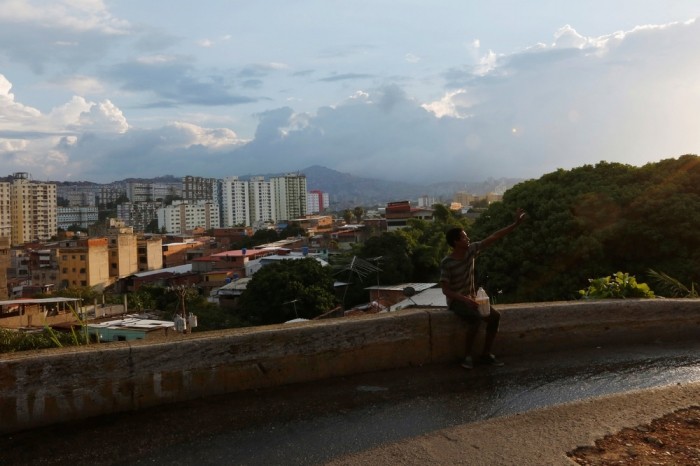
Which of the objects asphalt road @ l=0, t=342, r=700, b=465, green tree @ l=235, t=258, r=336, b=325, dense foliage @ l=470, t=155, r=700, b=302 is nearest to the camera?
asphalt road @ l=0, t=342, r=700, b=465

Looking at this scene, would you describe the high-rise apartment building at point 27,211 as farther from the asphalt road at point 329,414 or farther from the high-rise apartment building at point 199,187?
the asphalt road at point 329,414

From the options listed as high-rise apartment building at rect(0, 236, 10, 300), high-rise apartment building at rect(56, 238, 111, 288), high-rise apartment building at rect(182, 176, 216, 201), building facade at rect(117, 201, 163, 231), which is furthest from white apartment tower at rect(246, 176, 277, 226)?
high-rise apartment building at rect(0, 236, 10, 300)

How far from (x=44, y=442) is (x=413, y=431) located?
206 cm

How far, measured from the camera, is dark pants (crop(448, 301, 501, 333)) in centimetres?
469

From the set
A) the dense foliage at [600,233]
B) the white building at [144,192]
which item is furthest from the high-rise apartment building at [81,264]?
the white building at [144,192]

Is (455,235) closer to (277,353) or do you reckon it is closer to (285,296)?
(277,353)

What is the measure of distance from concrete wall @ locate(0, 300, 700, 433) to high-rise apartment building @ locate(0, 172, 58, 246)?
124 meters

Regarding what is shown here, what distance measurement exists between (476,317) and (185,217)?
140 metres

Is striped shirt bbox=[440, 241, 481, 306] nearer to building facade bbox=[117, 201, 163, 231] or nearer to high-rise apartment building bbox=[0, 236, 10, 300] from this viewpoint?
high-rise apartment building bbox=[0, 236, 10, 300]

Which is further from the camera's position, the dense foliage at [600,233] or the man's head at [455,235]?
the dense foliage at [600,233]

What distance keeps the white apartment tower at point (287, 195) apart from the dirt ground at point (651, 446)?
163575mm

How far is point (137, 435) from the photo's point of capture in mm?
3418

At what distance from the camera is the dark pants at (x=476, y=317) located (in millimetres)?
4688

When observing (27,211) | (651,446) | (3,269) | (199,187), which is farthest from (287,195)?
Answer: (651,446)
